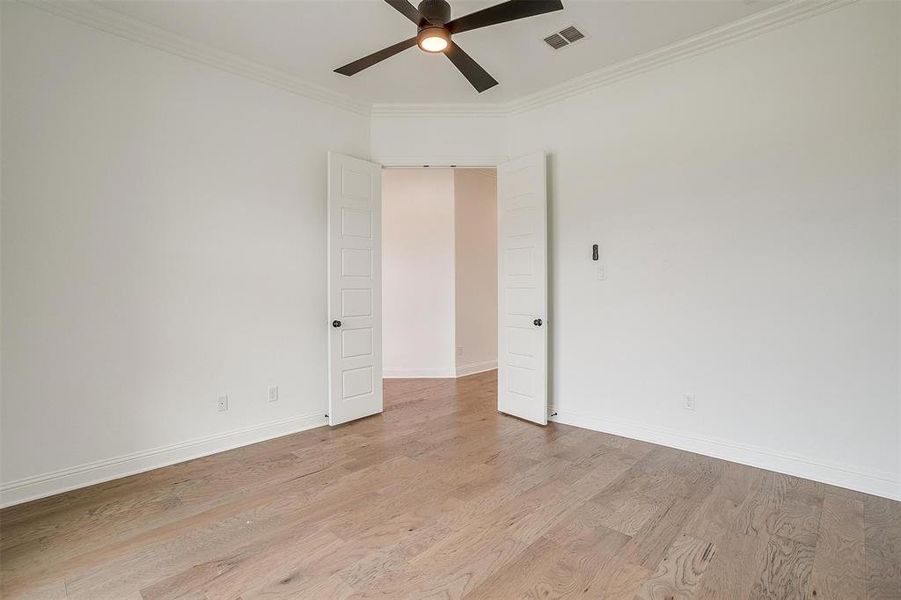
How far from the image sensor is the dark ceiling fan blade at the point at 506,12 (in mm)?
2104

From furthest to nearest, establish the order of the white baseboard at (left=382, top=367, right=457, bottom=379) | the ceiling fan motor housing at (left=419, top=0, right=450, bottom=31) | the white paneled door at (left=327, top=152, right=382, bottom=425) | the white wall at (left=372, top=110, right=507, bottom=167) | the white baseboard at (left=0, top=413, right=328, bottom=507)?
the white baseboard at (left=382, top=367, right=457, bottom=379) → the white wall at (left=372, top=110, right=507, bottom=167) → the white paneled door at (left=327, top=152, right=382, bottom=425) → the white baseboard at (left=0, top=413, right=328, bottom=507) → the ceiling fan motor housing at (left=419, top=0, right=450, bottom=31)

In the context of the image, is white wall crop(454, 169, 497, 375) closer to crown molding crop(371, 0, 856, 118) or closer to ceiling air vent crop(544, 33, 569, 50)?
crown molding crop(371, 0, 856, 118)

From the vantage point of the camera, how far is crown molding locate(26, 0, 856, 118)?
2.62 meters

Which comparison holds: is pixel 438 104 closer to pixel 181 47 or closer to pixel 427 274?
pixel 181 47

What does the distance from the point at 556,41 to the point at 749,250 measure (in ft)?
6.46

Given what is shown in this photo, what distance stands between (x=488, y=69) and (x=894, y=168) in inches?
105

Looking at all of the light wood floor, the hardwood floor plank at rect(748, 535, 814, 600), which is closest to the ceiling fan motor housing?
the light wood floor

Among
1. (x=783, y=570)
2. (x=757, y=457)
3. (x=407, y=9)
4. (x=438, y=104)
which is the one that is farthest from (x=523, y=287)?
(x=783, y=570)

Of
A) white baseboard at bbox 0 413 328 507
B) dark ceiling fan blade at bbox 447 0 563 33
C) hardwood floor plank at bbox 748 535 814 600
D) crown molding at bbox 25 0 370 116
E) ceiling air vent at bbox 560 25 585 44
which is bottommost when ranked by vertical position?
hardwood floor plank at bbox 748 535 814 600

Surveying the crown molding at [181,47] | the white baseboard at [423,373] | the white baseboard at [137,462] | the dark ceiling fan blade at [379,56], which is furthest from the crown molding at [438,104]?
the white baseboard at [423,373]

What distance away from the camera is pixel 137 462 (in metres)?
2.80

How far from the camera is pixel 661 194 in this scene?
325 centimetres

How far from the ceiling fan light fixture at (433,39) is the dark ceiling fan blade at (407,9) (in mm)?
59

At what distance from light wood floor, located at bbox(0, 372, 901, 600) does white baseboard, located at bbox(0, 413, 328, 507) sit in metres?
0.08
